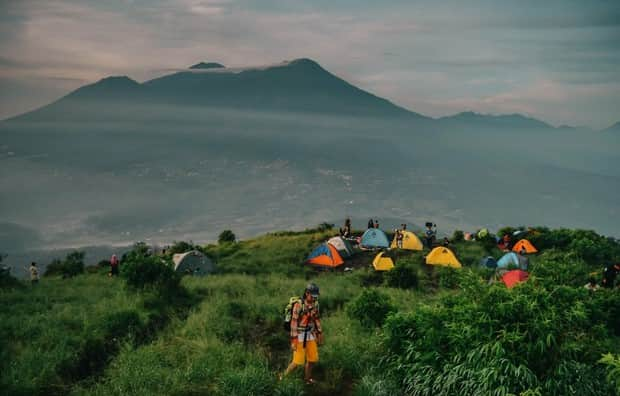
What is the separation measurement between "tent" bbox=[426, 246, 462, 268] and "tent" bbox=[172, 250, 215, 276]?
1200cm

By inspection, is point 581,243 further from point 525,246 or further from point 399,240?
point 399,240

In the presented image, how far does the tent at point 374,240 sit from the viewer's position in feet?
91.5

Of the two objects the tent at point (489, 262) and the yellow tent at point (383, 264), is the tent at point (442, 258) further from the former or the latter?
the yellow tent at point (383, 264)

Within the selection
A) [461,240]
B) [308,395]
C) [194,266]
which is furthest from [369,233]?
[308,395]

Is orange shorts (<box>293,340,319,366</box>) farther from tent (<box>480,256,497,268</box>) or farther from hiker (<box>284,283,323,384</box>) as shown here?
tent (<box>480,256,497,268</box>)

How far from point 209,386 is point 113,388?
158 centimetres

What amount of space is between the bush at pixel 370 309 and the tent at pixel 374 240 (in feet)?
57.1

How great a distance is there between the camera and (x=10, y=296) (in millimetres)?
13570

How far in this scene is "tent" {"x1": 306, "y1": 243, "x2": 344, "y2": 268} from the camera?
24.1 meters

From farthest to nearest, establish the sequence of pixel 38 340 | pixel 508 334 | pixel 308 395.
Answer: pixel 38 340, pixel 308 395, pixel 508 334

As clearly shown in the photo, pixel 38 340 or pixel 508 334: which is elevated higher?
pixel 508 334

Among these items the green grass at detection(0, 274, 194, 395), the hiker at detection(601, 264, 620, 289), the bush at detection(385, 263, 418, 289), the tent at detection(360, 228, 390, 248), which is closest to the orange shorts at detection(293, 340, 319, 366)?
the green grass at detection(0, 274, 194, 395)

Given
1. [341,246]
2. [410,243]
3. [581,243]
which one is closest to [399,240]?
[410,243]

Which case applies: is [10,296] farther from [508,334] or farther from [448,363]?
[508,334]
